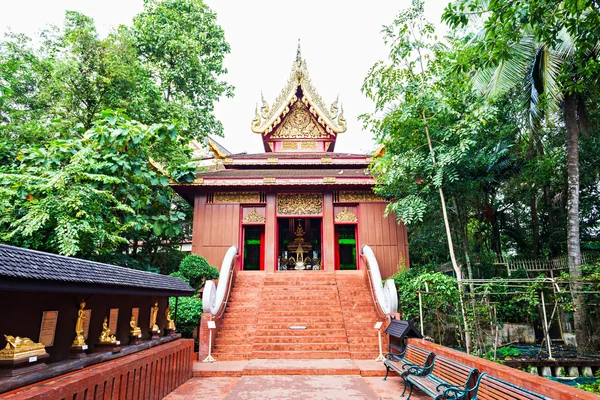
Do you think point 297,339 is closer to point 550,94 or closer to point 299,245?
point 299,245

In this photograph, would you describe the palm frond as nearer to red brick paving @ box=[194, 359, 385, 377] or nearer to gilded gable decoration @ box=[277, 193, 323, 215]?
gilded gable decoration @ box=[277, 193, 323, 215]

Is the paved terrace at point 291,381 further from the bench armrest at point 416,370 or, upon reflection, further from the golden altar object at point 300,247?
the golden altar object at point 300,247

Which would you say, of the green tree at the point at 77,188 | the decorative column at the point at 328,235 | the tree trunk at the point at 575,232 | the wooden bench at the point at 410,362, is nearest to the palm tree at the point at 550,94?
the tree trunk at the point at 575,232

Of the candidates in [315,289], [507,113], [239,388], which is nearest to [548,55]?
[507,113]

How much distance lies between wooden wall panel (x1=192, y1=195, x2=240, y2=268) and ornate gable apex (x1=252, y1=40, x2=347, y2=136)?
4.26m

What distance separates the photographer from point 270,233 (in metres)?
11.7

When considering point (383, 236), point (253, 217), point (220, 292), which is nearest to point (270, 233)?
point (253, 217)

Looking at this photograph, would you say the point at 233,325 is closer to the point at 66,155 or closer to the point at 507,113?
the point at 66,155

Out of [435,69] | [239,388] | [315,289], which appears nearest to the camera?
[239,388]

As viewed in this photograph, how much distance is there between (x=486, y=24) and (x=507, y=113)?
257 inches

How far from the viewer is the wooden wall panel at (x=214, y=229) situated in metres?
11.6

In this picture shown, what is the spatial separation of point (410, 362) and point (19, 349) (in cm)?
511

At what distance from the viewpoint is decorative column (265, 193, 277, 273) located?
1127 centimetres

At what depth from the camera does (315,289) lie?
9680 millimetres
